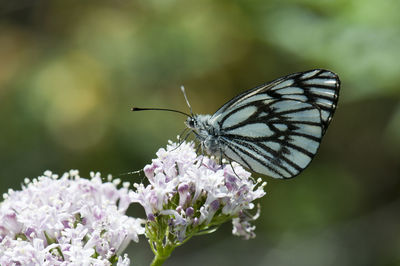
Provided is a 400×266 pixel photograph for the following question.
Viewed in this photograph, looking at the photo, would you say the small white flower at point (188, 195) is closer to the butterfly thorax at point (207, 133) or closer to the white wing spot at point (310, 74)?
the butterfly thorax at point (207, 133)

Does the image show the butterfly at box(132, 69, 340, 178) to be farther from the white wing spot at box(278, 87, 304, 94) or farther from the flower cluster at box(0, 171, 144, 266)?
the flower cluster at box(0, 171, 144, 266)

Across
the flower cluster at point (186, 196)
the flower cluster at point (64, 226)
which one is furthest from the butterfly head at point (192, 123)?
the flower cluster at point (64, 226)

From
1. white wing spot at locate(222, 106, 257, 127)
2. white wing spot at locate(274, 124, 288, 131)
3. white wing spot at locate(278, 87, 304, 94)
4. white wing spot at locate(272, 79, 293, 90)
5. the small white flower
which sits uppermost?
white wing spot at locate(272, 79, 293, 90)

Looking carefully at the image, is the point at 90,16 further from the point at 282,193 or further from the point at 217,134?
the point at 217,134

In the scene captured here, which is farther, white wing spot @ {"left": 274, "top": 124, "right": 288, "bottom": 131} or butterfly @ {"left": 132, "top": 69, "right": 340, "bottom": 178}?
white wing spot @ {"left": 274, "top": 124, "right": 288, "bottom": 131}

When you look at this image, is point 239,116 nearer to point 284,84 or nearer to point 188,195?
point 284,84

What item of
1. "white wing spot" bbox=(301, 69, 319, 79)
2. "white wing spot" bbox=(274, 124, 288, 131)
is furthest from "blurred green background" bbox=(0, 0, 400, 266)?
"white wing spot" bbox=(301, 69, 319, 79)

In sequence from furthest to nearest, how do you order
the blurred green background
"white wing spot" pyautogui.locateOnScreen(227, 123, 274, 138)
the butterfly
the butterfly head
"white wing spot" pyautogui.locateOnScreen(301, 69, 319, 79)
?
1. the blurred green background
2. "white wing spot" pyautogui.locateOnScreen(227, 123, 274, 138)
3. the butterfly head
4. the butterfly
5. "white wing spot" pyautogui.locateOnScreen(301, 69, 319, 79)
